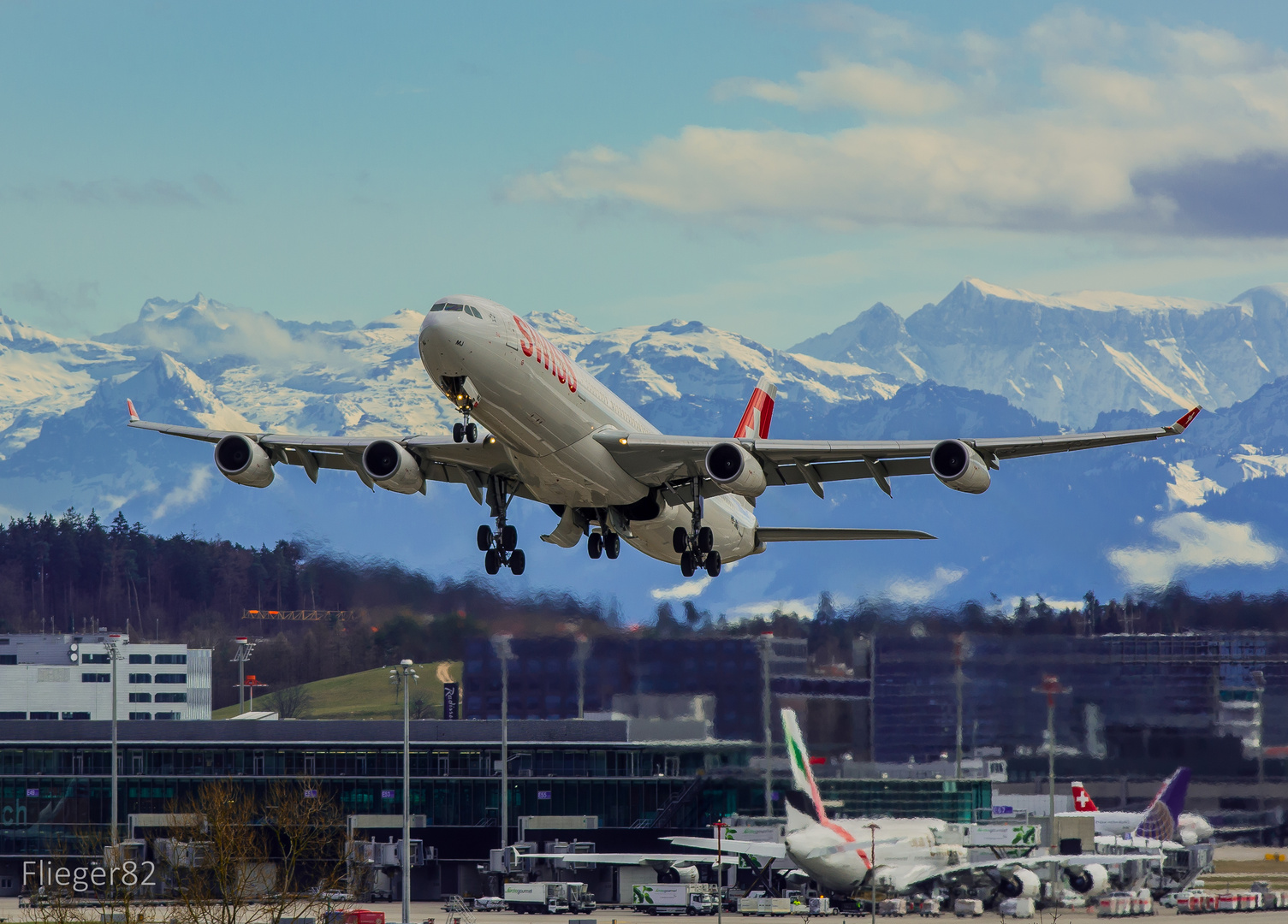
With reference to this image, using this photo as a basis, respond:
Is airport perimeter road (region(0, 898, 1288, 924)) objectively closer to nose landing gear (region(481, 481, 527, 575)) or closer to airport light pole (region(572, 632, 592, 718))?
airport light pole (region(572, 632, 592, 718))

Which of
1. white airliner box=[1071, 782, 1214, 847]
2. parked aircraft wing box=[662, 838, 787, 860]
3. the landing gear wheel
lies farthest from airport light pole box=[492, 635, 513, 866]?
the landing gear wheel

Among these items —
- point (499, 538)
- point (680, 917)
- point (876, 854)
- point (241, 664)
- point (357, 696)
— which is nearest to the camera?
point (499, 538)

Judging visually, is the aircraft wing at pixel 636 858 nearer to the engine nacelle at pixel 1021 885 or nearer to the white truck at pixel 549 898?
the white truck at pixel 549 898

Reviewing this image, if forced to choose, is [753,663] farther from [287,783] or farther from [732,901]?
[287,783]

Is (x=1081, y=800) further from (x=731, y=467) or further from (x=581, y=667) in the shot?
(x=731, y=467)

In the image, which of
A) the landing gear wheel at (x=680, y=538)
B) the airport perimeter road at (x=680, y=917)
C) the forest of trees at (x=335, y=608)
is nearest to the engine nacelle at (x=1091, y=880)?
the airport perimeter road at (x=680, y=917)

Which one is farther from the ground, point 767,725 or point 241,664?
point 241,664

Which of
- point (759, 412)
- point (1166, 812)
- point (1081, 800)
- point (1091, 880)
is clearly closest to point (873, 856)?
point (1091, 880)
